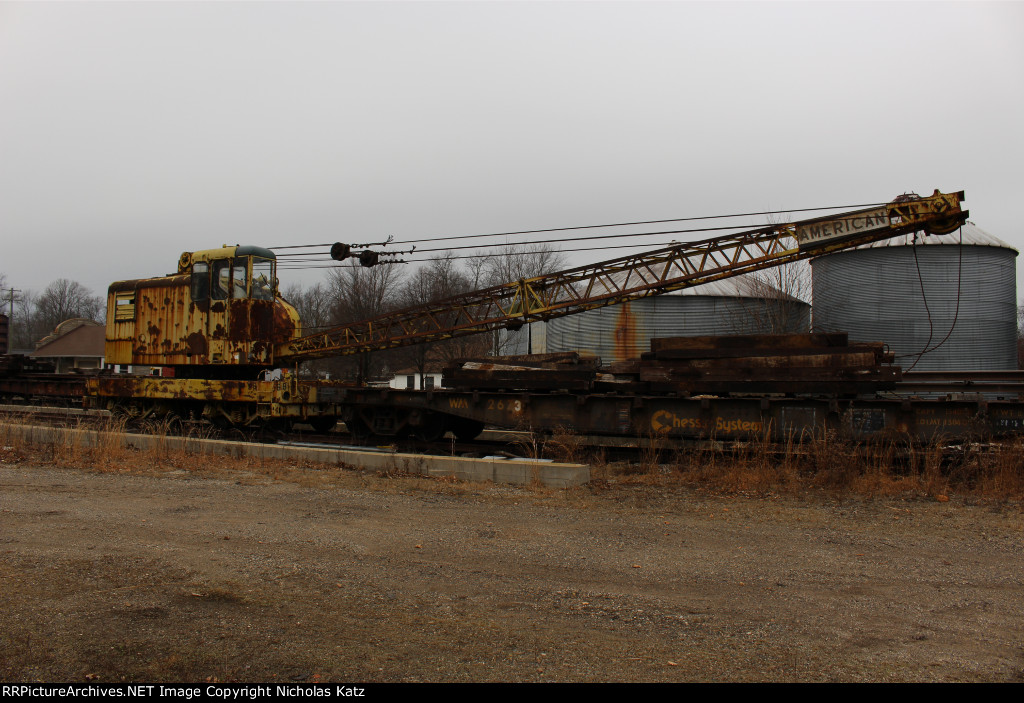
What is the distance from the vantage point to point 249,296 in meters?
13.5

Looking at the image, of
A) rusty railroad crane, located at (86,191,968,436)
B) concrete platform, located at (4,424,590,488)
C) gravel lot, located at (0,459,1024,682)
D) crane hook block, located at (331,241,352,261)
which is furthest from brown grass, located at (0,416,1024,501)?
crane hook block, located at (331,241,352,261)

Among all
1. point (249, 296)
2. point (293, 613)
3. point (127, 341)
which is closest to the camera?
point (293, 613)

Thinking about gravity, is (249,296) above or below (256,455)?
above

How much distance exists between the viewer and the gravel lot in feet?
10.8

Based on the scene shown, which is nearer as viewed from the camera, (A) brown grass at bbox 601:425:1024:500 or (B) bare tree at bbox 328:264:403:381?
(A) brown grass at bbox 601:425:1024:500

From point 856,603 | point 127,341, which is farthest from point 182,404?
point 856,603

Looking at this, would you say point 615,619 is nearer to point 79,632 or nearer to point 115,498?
point 79,632

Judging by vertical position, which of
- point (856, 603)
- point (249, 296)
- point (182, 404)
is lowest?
point (856, 603)

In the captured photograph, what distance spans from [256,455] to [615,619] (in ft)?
26.3

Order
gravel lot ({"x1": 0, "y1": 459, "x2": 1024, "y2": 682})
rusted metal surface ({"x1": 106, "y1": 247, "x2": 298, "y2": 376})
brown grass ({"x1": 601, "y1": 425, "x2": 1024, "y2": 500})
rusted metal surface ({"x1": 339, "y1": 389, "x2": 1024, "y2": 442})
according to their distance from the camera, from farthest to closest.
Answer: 1. rusted metal surface ({"x1": 106, "y1": 247, "x2": 298, "y2": 376})
2. rusted metal surface ({"x1": 339, "y1": 389, "x2": 1024, "y2": 442})
3. brown grass ({"x1": 601, "y1": 425, "x2": 1024, "y2": 500})
4. gravel lot ({"x1": 0, "y1": 459, "x2": 1024, "y2": 682})

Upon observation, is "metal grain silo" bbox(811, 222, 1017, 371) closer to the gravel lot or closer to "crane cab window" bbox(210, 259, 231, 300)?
the gravel lot

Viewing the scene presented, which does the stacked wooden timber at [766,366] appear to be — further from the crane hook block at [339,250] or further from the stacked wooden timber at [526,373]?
the crane hook block at [339,250]

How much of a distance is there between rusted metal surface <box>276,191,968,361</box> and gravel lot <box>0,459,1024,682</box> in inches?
203

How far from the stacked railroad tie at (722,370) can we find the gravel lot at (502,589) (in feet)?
7.82
